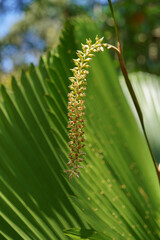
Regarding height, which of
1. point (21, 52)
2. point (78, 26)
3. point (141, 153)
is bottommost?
point (141, 153)

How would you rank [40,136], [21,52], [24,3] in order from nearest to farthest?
[40,136]
[24,3]
[21,52]

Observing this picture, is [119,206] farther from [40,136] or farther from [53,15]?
[53,15]

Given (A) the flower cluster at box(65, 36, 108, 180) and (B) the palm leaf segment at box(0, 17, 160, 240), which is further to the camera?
(B) the palm leaf segment at box(0, 17, 160, 240)

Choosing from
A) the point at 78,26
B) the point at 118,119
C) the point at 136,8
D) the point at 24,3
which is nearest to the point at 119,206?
the point at 118,119

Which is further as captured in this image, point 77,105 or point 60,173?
point 60,173

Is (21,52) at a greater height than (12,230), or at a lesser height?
greater

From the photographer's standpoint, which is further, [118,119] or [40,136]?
[118,119]

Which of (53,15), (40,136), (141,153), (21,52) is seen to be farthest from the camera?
(21,52)

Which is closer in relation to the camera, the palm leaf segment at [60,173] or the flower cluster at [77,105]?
the flower cluster at [77,105]
